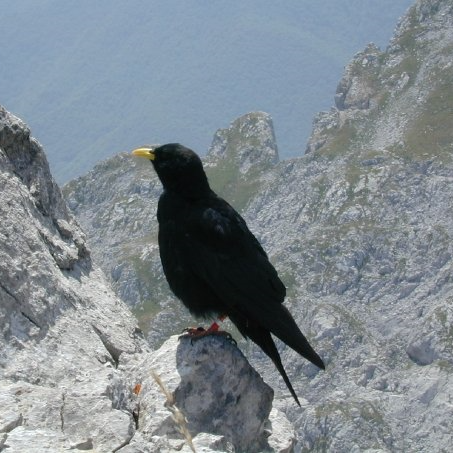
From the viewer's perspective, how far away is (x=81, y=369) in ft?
36.6

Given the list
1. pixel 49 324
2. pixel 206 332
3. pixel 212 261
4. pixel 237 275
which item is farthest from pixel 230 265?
pixel 49 324

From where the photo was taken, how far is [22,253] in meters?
11.7

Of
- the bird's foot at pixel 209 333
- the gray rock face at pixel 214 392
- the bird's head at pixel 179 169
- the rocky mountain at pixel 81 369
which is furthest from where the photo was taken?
the bird's head at pixel 179 169

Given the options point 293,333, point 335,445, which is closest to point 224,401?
point 293,333

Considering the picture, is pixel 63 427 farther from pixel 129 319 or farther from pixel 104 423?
pixel 129 319

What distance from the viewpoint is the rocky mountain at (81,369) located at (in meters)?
8.95

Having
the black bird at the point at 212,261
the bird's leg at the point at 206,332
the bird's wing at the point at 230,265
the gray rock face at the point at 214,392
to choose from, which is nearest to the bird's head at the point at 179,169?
the black bird at the point at 212,261

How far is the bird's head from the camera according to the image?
38.2ft

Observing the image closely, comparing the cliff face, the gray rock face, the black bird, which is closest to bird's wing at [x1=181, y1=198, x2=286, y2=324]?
the black bird

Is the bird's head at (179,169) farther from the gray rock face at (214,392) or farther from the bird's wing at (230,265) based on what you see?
the gray rock face at (214,392)

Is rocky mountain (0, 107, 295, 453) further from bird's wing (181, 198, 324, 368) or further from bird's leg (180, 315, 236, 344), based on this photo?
bird's wing (181, 198, 324, 368)

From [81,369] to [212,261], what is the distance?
231 centimetres

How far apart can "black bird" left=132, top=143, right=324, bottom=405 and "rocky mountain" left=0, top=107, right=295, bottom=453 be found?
54 cm

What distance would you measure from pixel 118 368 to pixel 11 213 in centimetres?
282
